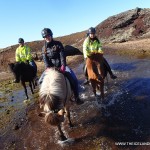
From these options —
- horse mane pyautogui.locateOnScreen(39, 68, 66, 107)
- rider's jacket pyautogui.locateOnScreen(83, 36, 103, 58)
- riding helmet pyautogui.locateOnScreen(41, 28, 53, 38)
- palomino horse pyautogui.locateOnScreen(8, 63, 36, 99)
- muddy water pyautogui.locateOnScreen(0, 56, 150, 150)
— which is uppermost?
riding helmet pyautogui.locateOnScreen(41, 28, 53, 38)

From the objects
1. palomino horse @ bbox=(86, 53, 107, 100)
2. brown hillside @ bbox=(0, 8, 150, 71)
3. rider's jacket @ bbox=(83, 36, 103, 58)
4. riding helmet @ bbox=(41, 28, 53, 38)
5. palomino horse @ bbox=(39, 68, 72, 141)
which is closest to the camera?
palomino horse @ bbox=(39, 68, 72, 141)

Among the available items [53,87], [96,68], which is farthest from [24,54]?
[53,87]

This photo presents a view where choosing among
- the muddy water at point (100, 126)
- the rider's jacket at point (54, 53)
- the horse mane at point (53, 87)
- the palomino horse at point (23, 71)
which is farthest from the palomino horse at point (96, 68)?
the palomino horse at point (23, 71)

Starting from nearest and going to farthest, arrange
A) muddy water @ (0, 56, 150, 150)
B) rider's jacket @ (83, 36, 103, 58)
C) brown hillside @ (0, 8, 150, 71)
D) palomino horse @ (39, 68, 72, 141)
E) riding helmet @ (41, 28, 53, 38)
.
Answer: palomino horse @ (39, 68, 72, 141), muddy water @ (0, 56, 150, 150), riding helmet @ (41, 28, 53, 38), rider's jacket @ (83, 36, 103, 58), brown hillside @ (0, 8, 150, 71)

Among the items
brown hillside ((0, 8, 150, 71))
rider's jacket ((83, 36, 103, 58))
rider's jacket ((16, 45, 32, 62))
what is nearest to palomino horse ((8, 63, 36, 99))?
rider's jacket ((16, 45, 32, 62))

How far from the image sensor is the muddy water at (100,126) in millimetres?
8031

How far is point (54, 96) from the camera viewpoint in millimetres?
7426

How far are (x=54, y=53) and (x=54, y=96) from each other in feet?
7.72

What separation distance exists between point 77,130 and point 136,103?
2764mm

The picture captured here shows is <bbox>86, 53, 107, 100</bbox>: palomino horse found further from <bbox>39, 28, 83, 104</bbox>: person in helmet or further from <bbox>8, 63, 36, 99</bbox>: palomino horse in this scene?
<bbox>8, 63, 36, 99</bbox>: palomino horse

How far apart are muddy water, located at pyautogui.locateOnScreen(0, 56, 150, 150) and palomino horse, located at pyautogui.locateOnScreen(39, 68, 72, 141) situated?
2.27ft

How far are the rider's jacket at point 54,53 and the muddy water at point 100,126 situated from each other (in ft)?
6.62

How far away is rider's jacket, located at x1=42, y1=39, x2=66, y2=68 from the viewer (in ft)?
30.7

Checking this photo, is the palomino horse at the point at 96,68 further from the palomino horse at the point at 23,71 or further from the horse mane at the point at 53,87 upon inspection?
the palomino horse at the point at 23,71
